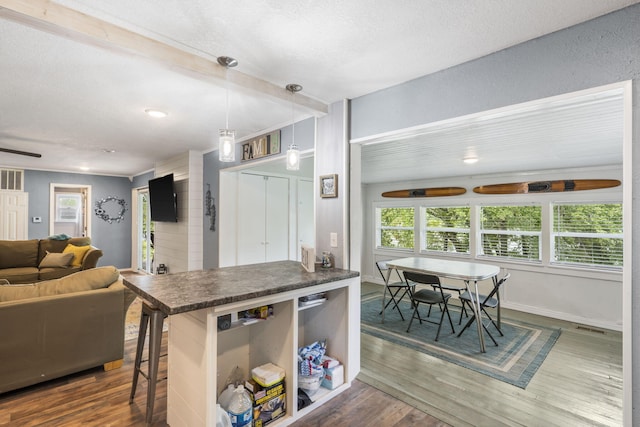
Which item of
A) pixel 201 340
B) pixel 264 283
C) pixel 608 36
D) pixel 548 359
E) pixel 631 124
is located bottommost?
pixel 548 359

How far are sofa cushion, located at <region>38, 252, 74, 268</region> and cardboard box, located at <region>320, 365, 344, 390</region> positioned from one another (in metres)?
4.94

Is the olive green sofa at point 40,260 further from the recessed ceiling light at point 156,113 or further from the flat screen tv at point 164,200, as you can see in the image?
the recessed ceiling light at point 156,113

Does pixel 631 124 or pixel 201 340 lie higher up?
pixel 631 124

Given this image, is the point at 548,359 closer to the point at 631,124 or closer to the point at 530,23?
the point at 631,124

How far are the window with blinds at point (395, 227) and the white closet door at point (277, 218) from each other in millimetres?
2579

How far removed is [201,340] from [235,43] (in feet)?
5.53

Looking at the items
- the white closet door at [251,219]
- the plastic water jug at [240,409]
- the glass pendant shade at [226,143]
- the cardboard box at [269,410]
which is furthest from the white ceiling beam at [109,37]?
the white closet door at [251,219]

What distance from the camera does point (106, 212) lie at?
7.38 m

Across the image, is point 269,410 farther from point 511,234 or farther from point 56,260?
point 56,260

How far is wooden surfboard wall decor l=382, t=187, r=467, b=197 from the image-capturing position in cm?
561

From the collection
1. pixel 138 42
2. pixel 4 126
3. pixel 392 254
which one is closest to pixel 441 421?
pixel 138 42

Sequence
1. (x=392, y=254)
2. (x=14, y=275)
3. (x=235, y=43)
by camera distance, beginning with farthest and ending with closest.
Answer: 1. (x=392, y=254)
2. (x=14, y=275)
3. (x=235, y=43)

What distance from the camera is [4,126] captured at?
3.37 metres

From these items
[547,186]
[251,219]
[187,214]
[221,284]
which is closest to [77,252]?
[187,214]
